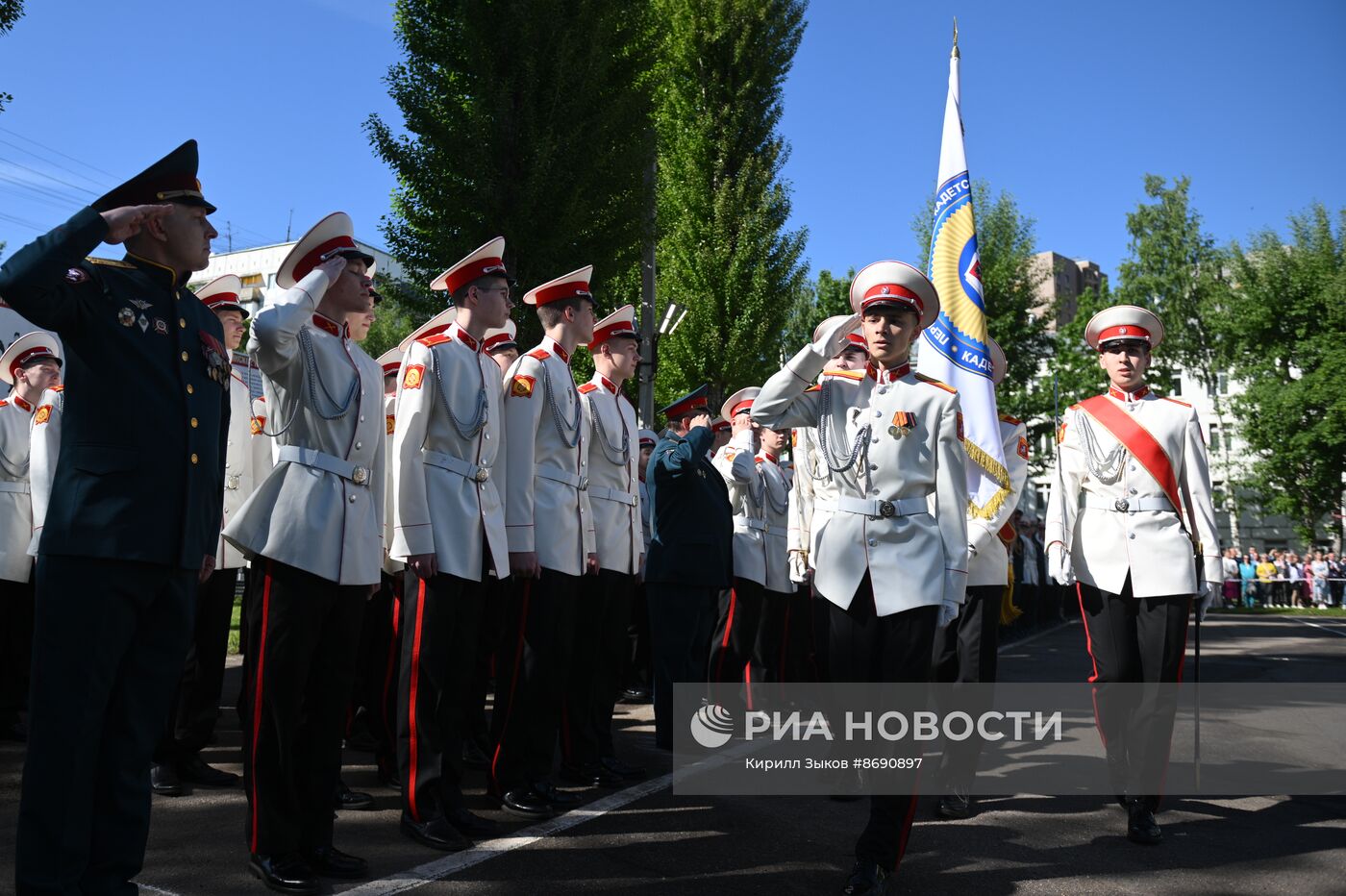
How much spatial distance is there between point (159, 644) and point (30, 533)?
4.61 metres

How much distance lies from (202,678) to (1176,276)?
2177 inches

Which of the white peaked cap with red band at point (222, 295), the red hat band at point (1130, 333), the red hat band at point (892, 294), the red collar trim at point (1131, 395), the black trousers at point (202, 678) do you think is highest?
the white peaked cap with red band at point (222, 295)

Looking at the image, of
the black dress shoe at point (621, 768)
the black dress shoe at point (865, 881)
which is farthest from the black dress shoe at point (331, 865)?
the black dress shoe at point (621, 768)

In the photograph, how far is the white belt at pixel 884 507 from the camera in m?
4.64

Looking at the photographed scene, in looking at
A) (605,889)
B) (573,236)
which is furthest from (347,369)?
(573,236)

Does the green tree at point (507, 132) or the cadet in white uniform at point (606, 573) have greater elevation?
the green tree at point (507, 132)

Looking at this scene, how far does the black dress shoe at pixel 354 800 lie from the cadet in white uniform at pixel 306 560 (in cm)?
119

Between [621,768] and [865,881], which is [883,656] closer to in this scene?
[865,881]

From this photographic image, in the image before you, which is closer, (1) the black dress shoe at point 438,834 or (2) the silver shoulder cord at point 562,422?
(1) the black dress shoe at point 438,834

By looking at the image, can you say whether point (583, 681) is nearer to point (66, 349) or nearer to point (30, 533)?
point (66, 349)

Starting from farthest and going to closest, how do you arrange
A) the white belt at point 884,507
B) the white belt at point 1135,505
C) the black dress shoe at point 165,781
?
the white belt at point 1135,505
the black dress shoe at point 165,781
the white belt at point 884,507

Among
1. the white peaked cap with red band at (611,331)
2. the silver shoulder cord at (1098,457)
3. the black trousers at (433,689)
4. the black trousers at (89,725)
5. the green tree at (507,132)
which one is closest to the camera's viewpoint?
the black trousers at (89,725)

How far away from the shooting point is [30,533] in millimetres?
7312

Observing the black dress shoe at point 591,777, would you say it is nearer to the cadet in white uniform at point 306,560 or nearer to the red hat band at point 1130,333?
the cadet in white uniform at point 306,560
